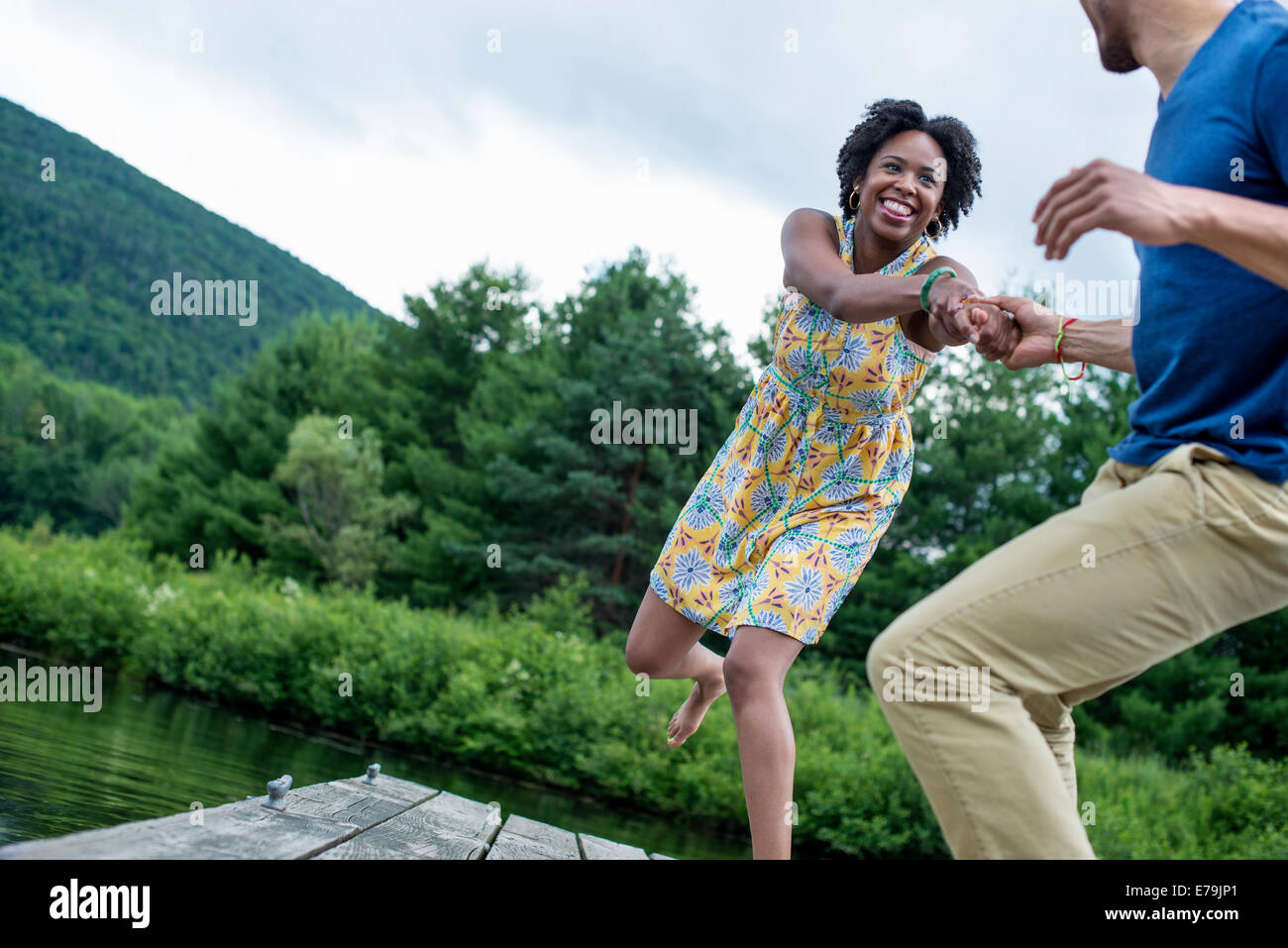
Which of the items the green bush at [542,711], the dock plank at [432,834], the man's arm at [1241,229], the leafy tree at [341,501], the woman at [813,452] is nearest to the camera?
the man's arm at [1241,229]

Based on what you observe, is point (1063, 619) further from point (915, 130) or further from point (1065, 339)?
point (915, 130)

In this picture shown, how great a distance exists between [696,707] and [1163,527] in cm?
235

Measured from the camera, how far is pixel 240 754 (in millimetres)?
8367

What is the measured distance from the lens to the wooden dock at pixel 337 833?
1.91 m

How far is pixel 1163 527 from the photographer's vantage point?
1.65 m

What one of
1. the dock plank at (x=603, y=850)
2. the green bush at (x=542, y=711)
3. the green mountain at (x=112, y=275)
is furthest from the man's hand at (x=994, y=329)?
the green mountain at (x=112, y=275)

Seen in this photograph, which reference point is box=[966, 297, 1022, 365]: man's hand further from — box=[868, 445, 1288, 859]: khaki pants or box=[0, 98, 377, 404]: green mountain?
box=[0, 98, 377, 404]: green mountain

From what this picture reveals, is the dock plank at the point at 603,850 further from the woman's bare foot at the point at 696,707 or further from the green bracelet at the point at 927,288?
the green bracelet at the point at 927,288

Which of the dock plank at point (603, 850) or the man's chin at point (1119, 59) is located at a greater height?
the man's chin at point (1119, 59)

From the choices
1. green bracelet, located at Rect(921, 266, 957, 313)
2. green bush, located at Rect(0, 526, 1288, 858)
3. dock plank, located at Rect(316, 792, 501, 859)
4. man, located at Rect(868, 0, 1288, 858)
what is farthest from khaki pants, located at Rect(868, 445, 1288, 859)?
green bush, located at Rect(0, 526, 1288, 858)

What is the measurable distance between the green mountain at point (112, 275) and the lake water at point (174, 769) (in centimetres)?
5592

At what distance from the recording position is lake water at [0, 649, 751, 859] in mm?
4531

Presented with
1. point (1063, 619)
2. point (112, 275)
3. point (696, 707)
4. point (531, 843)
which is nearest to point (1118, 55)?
point (1063, 619)

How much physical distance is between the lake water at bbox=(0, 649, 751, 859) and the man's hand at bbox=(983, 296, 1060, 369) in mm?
3270
